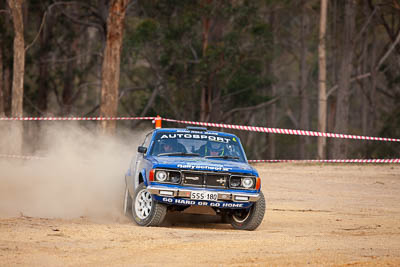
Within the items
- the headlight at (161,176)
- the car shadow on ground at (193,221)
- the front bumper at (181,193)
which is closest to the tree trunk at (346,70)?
the car shadow on ground at (193,221)

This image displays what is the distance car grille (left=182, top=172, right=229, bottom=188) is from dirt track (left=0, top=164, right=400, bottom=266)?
715 mm

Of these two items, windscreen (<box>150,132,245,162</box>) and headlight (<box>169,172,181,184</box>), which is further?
windscreen (<box>150,132,245,162</box>)

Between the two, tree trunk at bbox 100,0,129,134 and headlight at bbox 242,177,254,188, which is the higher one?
tree trunk at bbox 100,0,129,134

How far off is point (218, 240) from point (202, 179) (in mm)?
Answer: 1481

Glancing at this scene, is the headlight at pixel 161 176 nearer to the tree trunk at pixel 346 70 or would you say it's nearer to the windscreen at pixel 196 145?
the windscreen at pixel 196 145

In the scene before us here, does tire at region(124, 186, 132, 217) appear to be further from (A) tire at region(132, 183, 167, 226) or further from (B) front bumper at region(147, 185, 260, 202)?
(B) front bumper at region(147, 185, 260, 202)

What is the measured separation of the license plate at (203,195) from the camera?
37.0 ft

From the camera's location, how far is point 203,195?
11297 millimetres

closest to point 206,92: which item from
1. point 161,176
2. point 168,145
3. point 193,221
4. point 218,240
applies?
point 193,221

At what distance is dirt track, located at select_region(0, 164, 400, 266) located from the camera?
28.3 feet

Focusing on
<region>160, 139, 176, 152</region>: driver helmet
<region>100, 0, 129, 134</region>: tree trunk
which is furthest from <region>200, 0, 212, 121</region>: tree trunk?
<region>160, 139, 176, 152</region>: driver helmet

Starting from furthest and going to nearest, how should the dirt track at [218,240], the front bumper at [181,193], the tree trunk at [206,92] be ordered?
the tree trunk at [206,92], the front bumper at [181,193], the dirt track at [218,240]

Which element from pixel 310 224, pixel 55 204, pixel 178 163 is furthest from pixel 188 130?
pixel 55 204

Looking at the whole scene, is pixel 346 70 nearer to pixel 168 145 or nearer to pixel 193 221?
pixel 193 221
